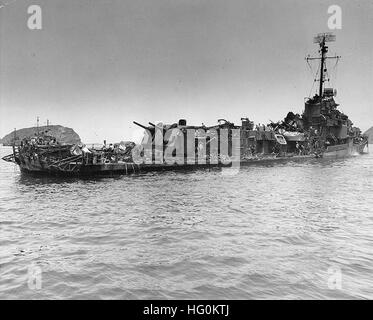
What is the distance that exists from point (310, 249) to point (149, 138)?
3496cm

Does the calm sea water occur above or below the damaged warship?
below

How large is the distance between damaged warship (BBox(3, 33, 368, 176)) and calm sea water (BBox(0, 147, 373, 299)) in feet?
37.5

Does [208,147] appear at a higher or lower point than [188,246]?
higher

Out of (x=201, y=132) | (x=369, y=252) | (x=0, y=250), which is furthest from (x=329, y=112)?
(x=0, y=250)

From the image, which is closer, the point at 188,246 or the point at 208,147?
the point at 188,246

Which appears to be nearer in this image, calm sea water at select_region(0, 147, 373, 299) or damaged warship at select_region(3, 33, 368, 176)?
calm sea water at select_region(0, 147, 373, 299)

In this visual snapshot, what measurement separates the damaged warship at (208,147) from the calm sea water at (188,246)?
11435 millimetres

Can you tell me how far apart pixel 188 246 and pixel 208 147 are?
35136 millimetres

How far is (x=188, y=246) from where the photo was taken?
1177 cm

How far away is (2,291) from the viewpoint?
329 inches

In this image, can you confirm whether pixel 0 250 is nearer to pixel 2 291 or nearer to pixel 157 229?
pixel 2 291

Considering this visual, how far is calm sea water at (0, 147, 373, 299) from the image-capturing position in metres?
8.48

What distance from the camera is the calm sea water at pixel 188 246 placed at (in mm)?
8484

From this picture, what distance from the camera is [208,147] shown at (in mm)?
46438
